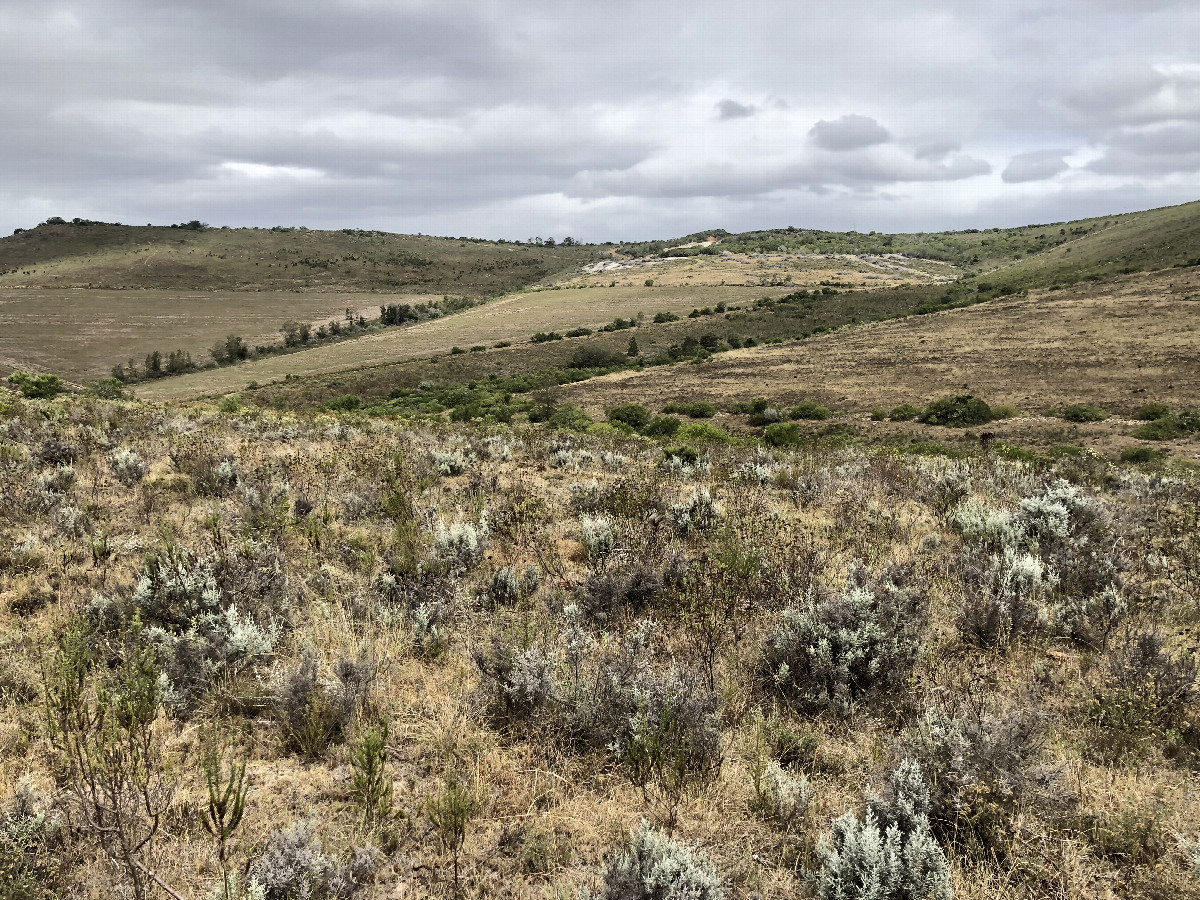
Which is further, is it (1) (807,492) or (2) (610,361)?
(2) (610,361)

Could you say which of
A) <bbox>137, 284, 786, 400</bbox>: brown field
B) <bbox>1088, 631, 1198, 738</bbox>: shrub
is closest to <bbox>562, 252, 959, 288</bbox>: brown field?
<bbox>137, 284, 786, 400</bbox>: brown field

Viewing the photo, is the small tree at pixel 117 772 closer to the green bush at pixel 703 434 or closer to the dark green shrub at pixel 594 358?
the green bush at pixel 703 434

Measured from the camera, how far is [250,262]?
455ft

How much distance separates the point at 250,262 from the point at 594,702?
535 feet

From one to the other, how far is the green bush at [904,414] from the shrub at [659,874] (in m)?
28.7

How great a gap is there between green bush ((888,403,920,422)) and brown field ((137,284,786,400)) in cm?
5046

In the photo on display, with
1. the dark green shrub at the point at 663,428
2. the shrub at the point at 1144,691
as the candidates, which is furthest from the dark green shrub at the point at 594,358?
the shrub at the point at 1144,691

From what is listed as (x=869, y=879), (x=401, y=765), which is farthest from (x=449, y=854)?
(x=869, y=879)

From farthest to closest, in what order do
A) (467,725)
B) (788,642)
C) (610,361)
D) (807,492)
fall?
(610,361) → (807,492) → (788,642) → (467,725)

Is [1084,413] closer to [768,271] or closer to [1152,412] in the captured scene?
[1152,412]

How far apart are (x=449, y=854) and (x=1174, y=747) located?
392 centimetres

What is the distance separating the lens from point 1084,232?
13212cm

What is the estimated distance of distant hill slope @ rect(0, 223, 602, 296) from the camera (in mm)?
123688

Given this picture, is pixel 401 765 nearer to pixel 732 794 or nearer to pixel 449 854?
pixel 449 854
